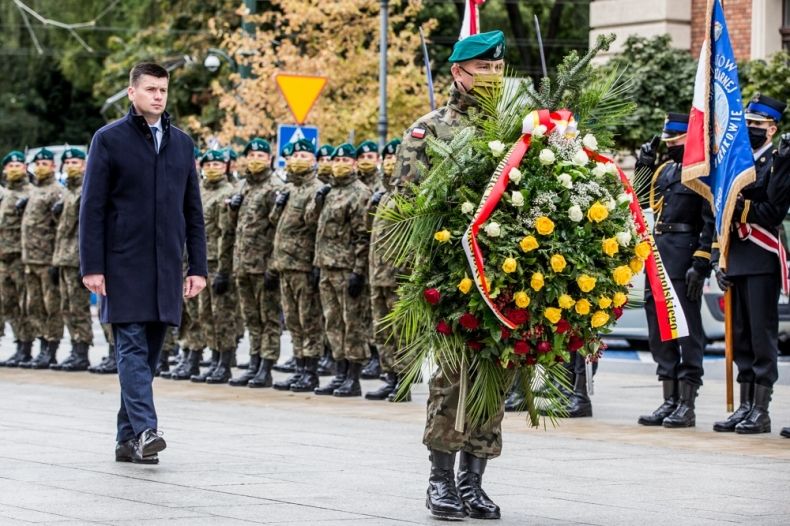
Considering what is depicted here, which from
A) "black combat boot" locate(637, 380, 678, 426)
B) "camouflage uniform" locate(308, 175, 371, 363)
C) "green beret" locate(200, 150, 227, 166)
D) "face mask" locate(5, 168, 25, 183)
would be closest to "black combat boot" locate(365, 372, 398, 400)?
"camouflage uniform" locate(308, 175, 371, 363)

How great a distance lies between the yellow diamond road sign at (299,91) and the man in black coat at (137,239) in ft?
36.6

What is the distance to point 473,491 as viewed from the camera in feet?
25.2

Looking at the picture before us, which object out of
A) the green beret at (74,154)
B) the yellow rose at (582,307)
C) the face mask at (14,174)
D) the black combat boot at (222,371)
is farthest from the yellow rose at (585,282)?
the face mask at (14,174)

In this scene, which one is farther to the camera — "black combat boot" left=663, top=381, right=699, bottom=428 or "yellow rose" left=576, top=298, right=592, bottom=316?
"black combat boot" left=663, top=381, right=699, bottom=428

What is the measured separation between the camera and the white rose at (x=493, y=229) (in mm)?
7227

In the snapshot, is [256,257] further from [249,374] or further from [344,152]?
[344,152]

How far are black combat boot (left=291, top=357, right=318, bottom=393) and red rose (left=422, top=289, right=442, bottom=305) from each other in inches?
308

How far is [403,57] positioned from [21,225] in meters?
13.2

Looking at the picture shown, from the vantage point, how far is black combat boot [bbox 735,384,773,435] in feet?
37.7

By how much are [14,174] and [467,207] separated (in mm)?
12340

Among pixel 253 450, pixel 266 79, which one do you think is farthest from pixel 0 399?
pixel 266 79

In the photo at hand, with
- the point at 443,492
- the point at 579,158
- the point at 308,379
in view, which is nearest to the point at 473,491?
the point at 443,492

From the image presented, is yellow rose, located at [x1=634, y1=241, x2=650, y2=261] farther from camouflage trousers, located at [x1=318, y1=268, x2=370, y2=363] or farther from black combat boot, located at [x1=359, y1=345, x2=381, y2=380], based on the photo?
black combat boot, located at [x1=359, y1=345, x2=381, y2=380]

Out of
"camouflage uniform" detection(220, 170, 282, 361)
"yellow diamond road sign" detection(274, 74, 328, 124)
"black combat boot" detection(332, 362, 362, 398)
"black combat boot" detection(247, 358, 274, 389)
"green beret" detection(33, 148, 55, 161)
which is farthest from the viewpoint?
"yellow diamond road sign" detection(274, 74, 328, 124)
